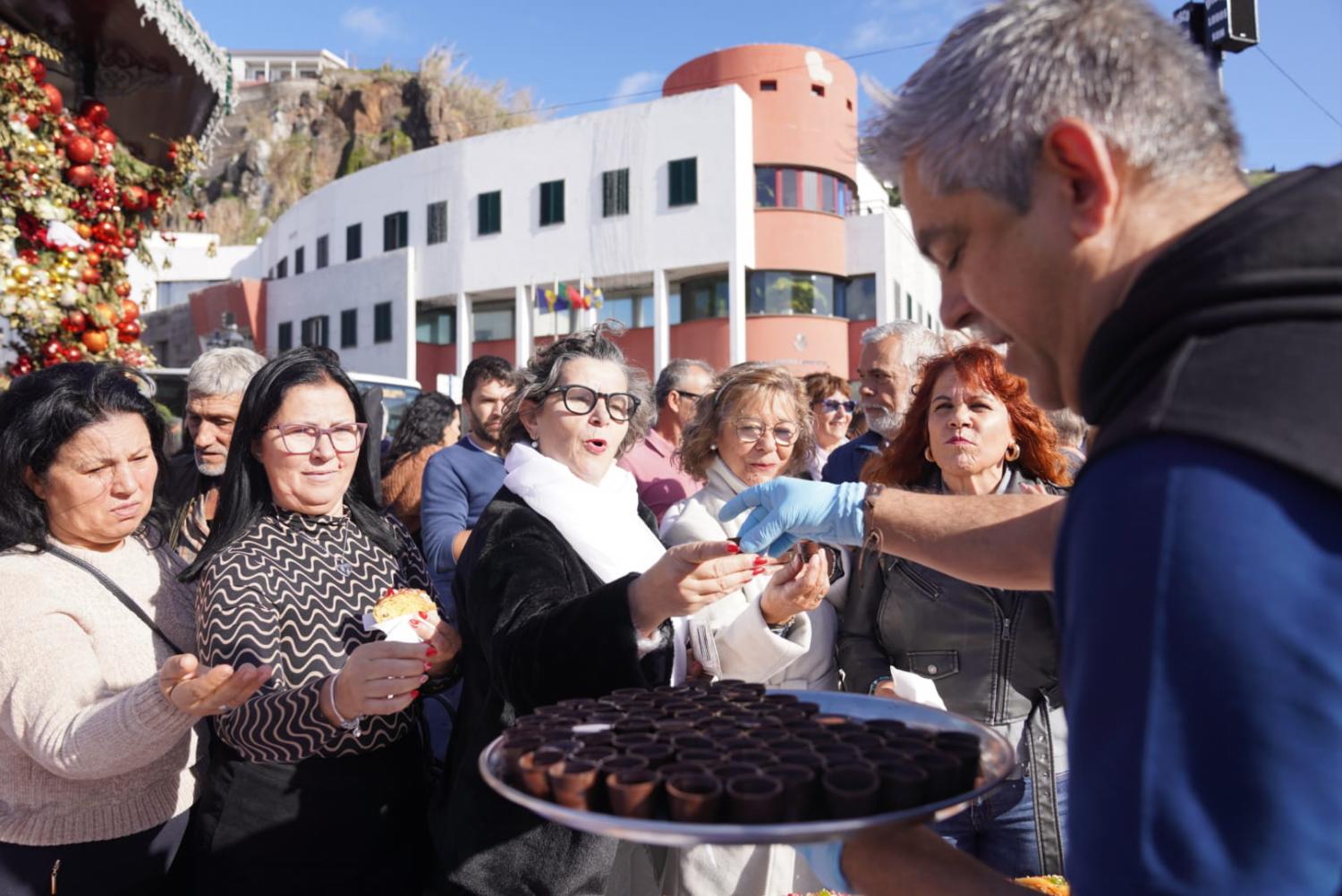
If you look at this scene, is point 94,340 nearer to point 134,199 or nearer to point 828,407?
point 134,199

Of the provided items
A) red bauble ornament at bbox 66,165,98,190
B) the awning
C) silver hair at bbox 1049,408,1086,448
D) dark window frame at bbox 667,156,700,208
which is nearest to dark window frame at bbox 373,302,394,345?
dark window frame at bbox 667,156,700,208

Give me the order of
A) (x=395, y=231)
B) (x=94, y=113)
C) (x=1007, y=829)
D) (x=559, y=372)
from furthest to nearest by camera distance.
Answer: (x=395, y=231) → (x=94, y=113) → (x=559, y=372) → (x=1007, y=829)

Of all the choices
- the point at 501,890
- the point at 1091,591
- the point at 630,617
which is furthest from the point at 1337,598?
the point at 501,890

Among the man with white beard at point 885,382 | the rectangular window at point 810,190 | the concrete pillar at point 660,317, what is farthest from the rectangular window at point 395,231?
the man with white beard at point 885,382

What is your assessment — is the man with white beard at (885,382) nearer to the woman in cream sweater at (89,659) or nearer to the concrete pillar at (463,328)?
the woman in cream sweater at (89,659)

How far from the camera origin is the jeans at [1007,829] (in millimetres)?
2764

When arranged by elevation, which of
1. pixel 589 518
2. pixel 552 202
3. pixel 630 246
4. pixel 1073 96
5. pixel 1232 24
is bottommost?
pixel 589 518

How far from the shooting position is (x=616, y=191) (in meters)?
25.0

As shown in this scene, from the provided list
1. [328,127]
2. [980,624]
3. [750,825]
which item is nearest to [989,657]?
[980,624]

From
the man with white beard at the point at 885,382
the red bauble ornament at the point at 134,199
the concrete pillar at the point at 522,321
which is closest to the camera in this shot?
the man with white beard at the point at 885,382

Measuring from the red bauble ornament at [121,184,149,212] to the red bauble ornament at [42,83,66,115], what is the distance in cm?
61

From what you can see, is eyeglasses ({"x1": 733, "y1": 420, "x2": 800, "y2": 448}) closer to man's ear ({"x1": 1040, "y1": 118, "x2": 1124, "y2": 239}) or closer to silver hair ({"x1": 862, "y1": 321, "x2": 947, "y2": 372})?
silver hair ({"x1": 862, "y1": 321, "x2": 947, "y2": 372})

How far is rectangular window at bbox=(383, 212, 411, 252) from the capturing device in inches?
1126

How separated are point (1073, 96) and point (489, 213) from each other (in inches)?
1068
